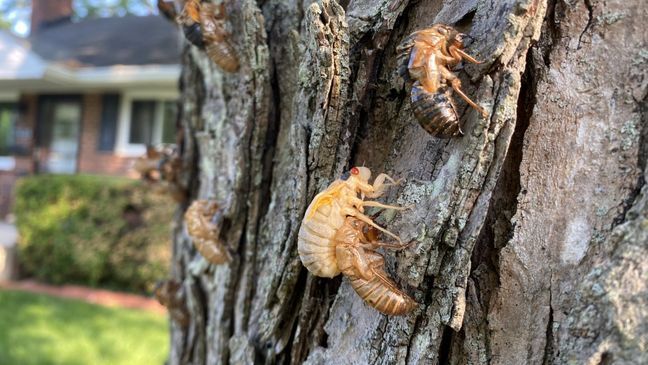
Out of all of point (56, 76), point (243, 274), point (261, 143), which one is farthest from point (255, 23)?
point (56, 76)

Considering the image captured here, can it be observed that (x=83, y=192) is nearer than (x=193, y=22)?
No

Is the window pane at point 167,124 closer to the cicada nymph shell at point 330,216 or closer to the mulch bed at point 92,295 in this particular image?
the mulch bed at point 92,295

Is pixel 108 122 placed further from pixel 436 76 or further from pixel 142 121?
pixel 436 76

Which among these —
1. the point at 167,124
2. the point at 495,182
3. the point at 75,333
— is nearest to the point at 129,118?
the point at 167,124

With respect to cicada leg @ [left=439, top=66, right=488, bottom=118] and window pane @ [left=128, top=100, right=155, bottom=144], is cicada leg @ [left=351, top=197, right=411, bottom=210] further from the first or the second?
window pane @ [left=128, top=100, right=155, bottom=144]

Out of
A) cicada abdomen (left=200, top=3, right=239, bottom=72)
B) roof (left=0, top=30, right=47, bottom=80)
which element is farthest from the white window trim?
cicada abdomen (left=200, top=3, right=239, bottom=72)

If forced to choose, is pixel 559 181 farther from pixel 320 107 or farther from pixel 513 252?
pixel 320 107
